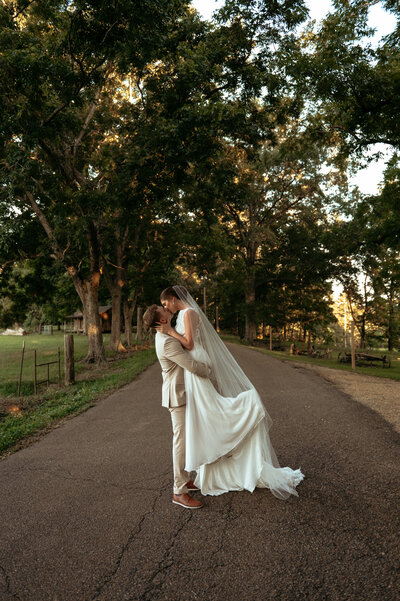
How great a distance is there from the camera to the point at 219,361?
442cm

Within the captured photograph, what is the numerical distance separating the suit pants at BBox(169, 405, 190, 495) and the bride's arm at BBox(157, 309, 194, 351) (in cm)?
73

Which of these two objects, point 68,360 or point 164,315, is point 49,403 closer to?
point 68,360

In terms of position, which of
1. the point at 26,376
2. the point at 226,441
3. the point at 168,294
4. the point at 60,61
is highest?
the point at 60,61

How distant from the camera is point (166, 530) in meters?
3.40

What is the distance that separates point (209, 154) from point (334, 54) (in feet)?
15.0

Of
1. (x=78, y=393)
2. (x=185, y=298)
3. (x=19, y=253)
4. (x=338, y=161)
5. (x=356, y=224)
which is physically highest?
(x=338, y=161)

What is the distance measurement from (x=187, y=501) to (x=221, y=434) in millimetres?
758

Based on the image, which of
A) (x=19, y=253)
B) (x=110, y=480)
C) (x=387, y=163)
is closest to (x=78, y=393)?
(x=110, y=480)

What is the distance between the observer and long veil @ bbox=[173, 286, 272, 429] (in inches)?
171

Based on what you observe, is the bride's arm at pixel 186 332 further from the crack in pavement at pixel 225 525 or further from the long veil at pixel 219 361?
the crack in pavement at pixel 225 525

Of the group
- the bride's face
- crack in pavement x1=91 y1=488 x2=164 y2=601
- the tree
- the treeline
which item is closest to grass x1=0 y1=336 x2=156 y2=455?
crack in pavement x1=91 y1=488 x2=164 y2=601

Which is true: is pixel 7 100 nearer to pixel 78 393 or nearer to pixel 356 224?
pixel 78 393

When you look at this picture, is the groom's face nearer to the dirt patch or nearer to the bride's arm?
the bride's arm

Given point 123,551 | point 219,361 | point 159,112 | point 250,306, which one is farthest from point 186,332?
point 250,306
